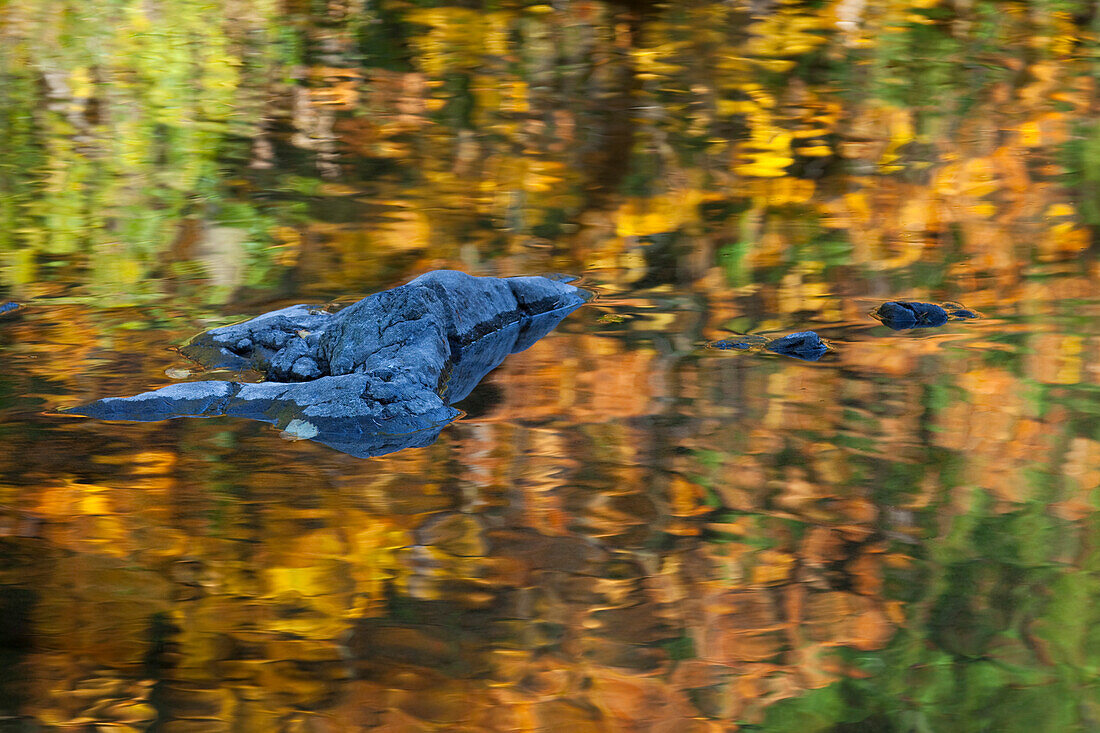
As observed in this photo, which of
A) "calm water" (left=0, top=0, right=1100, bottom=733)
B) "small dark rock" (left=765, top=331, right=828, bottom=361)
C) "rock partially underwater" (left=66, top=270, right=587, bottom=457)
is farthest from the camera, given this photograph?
"small dark rock" (left=765, top=331, right=828, bottom=361)

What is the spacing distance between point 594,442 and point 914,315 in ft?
3.15

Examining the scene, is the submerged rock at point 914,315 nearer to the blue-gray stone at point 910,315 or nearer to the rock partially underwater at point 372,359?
the blue-gray stone at point 910,315

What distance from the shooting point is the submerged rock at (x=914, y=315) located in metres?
2.50

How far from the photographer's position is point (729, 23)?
6.17m

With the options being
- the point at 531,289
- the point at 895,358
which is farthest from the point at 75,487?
Answer: the point at 895,358

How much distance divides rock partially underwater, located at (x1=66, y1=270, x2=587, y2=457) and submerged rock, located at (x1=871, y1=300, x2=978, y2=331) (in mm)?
712

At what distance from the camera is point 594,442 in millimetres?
1957

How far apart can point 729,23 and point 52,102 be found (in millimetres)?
3456

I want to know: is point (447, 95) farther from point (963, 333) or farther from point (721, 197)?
point (963, 333)

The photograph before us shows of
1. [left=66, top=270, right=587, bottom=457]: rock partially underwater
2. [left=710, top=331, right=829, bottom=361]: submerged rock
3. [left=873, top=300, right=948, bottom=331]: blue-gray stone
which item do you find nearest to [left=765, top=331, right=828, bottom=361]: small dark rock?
[left=710, top=331, right=829, bottom=361]: submerged rock

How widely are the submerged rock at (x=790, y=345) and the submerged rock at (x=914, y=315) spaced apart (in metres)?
0.20

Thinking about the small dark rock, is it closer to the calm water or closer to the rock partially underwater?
the calm water

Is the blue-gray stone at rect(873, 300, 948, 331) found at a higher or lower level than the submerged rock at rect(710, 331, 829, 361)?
higher

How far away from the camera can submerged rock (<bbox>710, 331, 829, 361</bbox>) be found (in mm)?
2348
